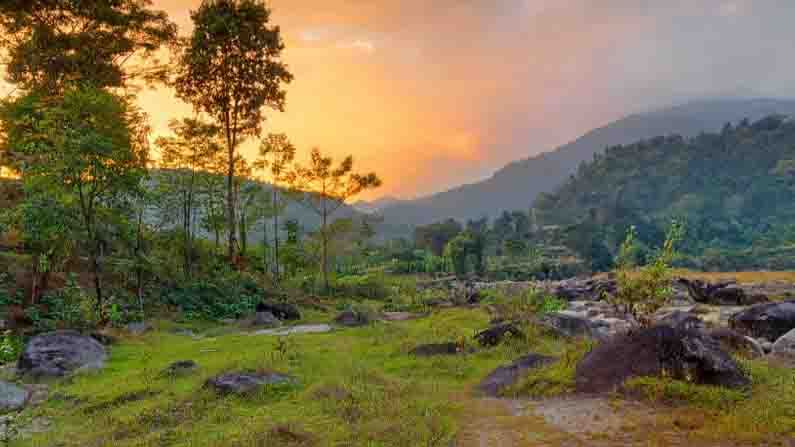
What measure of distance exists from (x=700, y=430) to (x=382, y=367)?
6735mm

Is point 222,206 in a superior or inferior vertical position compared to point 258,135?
inferior

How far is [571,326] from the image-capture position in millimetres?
15211

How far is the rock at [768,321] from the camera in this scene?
45.1 feet

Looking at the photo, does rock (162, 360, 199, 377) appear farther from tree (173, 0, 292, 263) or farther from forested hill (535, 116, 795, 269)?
forested hill (535, 116, 795, 269)

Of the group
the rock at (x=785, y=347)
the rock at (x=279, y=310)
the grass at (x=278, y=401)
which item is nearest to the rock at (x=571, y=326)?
→ the grass at (x=278, y=401)

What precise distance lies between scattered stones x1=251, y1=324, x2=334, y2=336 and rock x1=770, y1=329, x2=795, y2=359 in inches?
518

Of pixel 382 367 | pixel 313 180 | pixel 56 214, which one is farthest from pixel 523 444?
pixel 313 180

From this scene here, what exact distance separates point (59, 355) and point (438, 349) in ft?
29.6

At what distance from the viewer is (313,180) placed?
119 ft

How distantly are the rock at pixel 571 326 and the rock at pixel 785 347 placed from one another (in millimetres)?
4173

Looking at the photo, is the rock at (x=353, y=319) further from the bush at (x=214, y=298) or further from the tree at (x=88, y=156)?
the tree at (x=88, y=156)

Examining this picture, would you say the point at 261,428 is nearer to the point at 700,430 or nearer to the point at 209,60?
the point at 700,430

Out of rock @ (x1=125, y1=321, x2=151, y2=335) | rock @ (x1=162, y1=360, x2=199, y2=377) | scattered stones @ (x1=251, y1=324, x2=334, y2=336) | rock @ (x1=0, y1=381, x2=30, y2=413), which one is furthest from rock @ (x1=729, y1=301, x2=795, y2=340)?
rock @ (x1=125, y1=321, x2=151, y2=335)

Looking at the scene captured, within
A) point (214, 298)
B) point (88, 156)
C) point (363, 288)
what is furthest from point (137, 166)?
point (363, 288)
